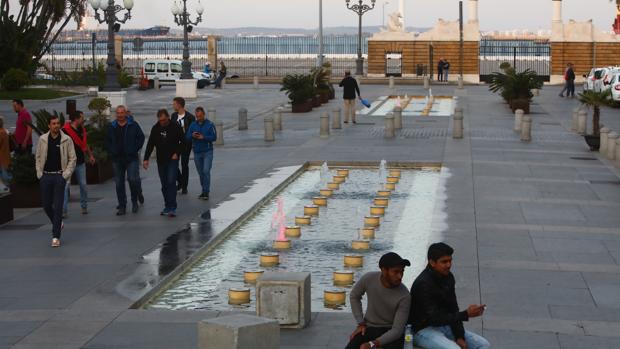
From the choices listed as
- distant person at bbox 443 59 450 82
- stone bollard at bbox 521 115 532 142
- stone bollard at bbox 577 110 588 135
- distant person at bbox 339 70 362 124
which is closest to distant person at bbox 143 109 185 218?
stone bollard at bbox 521 115 532 142

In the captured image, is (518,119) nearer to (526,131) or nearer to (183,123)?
(526,131)

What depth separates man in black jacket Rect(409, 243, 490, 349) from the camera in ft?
28.8

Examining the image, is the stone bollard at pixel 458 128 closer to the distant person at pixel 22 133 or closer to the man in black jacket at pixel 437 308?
the distant person at pixel 22 133

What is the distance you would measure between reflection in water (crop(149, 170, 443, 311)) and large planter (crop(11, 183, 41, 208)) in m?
3.57

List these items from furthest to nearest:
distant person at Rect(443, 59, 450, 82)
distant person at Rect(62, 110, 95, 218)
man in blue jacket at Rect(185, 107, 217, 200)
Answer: distant person at Rect(443, 59, 450, 82) → man in blue jacket at Rect(185, 107, 217, 200) → distant person at Rect(62, 110, 95, 218)

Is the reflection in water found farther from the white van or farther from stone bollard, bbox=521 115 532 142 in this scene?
the white van

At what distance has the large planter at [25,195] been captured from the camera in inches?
758

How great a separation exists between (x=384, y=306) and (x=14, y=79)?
45308 mm

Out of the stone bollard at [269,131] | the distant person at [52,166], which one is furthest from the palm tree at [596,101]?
the distant person at [52,166]

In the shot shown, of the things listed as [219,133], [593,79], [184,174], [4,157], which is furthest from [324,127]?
[593,79]

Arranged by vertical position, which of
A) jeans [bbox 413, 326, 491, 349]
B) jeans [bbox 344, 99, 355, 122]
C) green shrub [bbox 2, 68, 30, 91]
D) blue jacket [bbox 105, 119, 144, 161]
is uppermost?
green shrub [bbox 2, 68, 30, 91]

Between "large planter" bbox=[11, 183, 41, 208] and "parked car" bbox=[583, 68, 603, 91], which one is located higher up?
"parked car" bbox=[583, 68, 603, 91]

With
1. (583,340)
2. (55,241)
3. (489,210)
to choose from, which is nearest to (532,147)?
(489,210)

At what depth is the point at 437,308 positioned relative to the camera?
8859 millimetres
